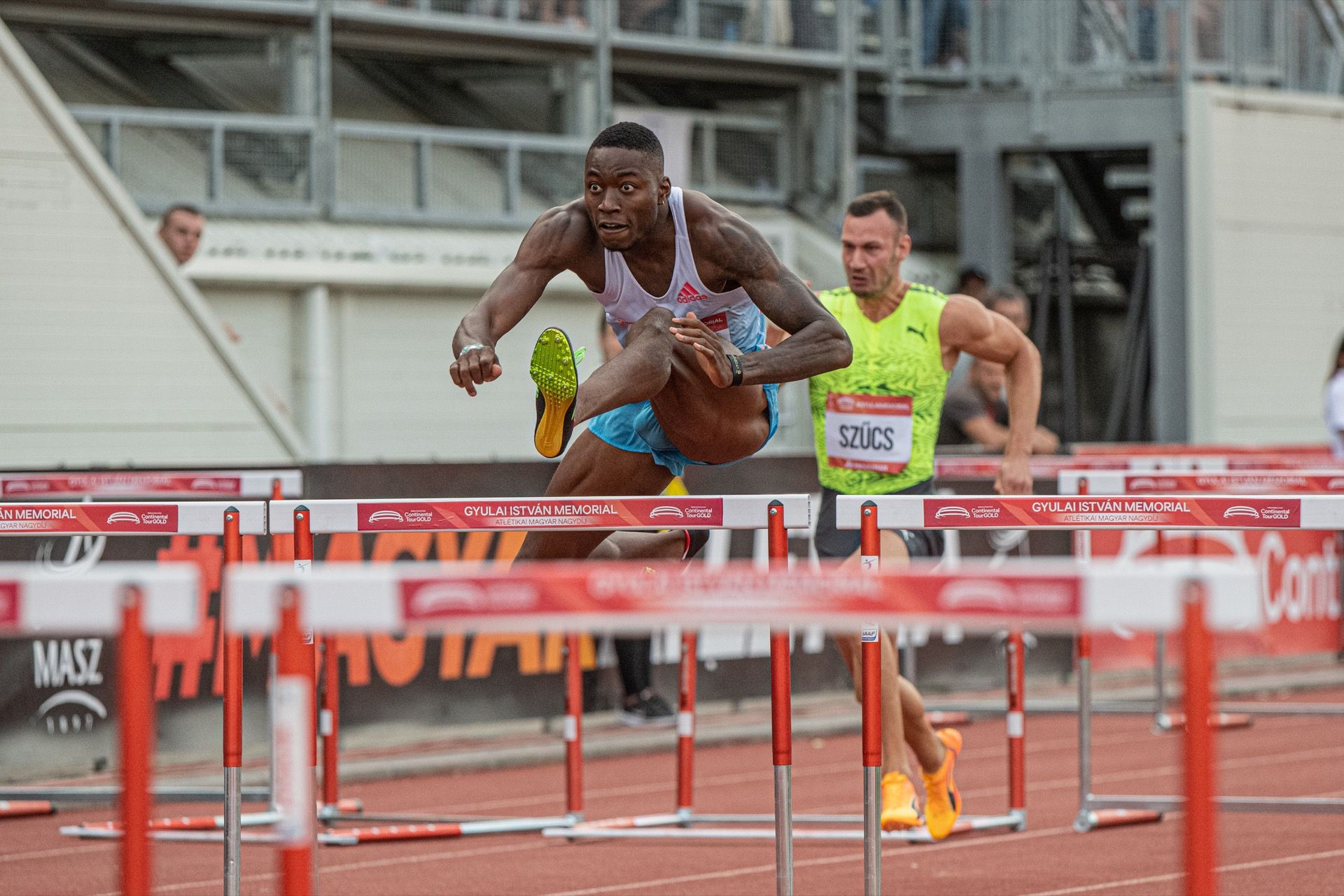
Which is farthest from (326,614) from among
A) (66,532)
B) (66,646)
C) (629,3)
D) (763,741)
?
(629,3)

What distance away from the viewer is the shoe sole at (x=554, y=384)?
553cm

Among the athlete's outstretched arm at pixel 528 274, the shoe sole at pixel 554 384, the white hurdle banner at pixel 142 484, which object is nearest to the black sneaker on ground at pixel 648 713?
the white hurdle banner at pixel 142 484

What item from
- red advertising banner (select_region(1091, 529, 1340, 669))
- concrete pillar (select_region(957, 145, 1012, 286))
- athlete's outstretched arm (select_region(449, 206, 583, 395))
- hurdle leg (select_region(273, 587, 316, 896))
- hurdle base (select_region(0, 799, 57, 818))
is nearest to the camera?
hurdle leg (select_region(273, 587, 316, 896))

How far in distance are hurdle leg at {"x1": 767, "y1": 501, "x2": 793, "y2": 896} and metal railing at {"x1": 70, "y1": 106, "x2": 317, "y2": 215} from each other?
1412 centimetres

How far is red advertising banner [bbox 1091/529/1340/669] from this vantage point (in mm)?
12445

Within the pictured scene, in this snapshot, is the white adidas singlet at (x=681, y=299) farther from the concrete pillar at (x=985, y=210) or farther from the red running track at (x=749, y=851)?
the concrete pillar at (x=985, y=210)

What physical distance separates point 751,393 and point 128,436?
6363 mm

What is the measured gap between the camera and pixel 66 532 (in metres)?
5.35

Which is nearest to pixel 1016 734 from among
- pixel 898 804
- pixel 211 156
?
pixel 898 804

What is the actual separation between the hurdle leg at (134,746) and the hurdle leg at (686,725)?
4.68 meters

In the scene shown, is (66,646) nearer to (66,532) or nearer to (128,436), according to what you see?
(128,436)

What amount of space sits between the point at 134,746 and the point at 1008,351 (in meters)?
5.00

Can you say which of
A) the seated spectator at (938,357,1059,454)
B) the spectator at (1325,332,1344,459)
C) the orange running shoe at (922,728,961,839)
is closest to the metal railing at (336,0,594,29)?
the spectator at (1325,332,1344,459)

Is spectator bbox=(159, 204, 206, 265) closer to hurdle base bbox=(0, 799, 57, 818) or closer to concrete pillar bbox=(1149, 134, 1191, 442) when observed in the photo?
hurdle base bbox=(0, 799, 57, 818)
